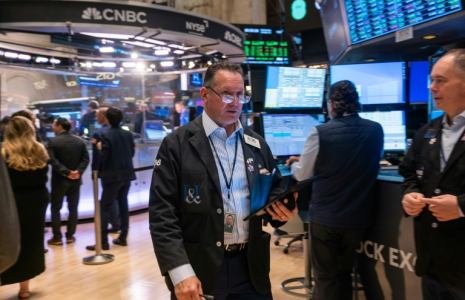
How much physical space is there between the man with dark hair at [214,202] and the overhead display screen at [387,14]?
214 cm

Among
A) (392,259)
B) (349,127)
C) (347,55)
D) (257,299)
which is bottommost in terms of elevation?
(392,259)

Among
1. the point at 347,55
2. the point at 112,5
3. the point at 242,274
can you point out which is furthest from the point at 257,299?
the point at 112,5

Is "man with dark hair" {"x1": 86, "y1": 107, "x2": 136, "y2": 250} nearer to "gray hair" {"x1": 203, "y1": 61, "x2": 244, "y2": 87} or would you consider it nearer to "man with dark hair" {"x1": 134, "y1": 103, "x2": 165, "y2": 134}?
"man with dark hair" {"x1": 134, "y1": 103, "x2": 165, "y2": 134}

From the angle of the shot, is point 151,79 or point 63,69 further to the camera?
point 151,79

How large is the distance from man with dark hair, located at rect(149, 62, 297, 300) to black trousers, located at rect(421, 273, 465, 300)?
0.86m

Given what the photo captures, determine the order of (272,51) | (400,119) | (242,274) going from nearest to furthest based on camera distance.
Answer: (242,274)
(400,119)
(272,51)

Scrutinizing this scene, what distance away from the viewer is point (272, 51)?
30.6 ft

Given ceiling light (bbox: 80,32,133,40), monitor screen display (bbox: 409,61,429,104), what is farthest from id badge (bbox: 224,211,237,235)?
ceiling light (bbox: 80,32,133,40)

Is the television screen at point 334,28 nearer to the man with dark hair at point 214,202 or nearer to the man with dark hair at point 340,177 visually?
the man with dark hair at point 340,177

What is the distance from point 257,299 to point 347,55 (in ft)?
11.7

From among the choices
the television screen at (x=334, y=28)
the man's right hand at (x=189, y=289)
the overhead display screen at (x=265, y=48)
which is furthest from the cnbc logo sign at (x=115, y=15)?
the man's right hand at (x=189, y=289)

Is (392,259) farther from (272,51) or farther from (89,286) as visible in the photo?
(272,51)

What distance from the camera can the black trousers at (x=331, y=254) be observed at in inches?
123

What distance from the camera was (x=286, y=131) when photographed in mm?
4445
